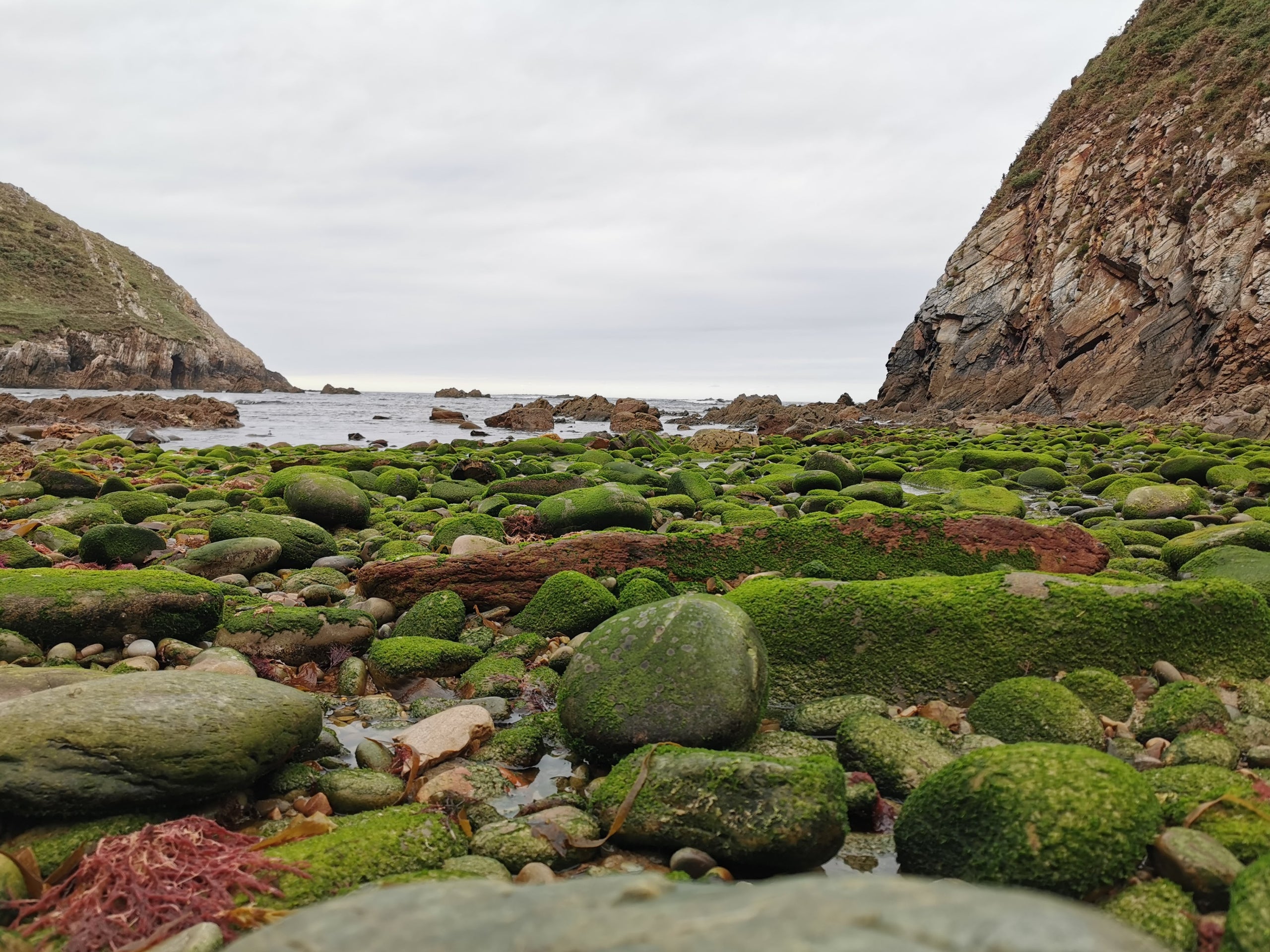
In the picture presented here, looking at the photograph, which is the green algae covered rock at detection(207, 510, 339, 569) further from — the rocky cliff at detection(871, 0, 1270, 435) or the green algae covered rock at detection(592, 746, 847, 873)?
the rocky cliff at detection(871, 0, 1270, 435)

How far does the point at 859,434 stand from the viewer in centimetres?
2803

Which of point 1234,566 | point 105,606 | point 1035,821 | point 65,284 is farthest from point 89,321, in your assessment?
point 1035,821

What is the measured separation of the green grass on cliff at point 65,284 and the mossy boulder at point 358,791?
94036 millimetres

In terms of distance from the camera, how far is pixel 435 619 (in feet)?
18.2

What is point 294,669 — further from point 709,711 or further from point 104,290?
point 104,290

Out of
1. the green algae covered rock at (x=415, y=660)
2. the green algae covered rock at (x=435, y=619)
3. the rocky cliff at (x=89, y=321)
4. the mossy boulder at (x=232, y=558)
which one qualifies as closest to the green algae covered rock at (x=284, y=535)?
the mossy boulder at (x=232, y=558)

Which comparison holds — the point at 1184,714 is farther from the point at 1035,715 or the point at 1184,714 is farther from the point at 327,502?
the point at 327,502

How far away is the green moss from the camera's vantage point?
185 inches

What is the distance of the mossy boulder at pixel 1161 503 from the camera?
891cm

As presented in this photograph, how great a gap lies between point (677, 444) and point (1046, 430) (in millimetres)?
11910

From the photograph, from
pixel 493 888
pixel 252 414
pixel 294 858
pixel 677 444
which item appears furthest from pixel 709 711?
pixel 252 414

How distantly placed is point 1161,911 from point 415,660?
404cm

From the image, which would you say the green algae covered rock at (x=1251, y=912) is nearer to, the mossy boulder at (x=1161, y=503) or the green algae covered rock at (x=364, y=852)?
the green algae covered rock at (x=364, y=852)

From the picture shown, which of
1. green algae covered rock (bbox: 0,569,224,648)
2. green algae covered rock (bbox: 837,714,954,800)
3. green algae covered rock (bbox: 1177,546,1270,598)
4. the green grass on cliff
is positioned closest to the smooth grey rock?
green algae covered rock (bbox: 837,714,954,800)
